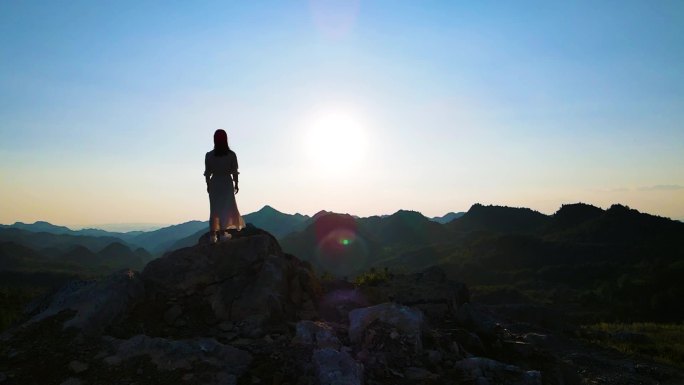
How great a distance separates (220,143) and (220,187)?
112 cm

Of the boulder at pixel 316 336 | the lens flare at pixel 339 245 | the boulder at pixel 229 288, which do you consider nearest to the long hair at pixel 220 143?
the boulder at pixel 229 288

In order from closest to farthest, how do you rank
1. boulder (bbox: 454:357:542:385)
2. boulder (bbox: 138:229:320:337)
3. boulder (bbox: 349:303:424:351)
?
1. boulder (bbox: 454:357:542:385)
2. boulder (bbox: 349:303:424:351)
3. boulder (bbox: 138:229:320:337)

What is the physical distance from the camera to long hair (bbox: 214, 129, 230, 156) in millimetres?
10797

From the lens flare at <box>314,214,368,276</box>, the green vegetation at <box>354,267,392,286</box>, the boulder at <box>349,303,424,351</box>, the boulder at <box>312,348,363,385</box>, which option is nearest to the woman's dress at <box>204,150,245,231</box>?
the boulder at <box>349,303,424,351</box>

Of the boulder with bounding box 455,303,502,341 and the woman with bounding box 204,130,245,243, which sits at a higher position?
the woman with bounding box 204,130,245,243

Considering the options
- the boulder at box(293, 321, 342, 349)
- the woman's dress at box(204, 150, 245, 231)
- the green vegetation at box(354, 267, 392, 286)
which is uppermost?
the woman's dress at box(204, 150, 245, 231)

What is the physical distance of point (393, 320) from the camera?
25.4ft

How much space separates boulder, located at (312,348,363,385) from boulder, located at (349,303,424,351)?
4.46ft

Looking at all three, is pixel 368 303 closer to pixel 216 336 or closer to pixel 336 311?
pixel 336 311

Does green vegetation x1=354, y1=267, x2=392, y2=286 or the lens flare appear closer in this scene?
green vegetation x1=354, y1=267, x2=392, y2=286

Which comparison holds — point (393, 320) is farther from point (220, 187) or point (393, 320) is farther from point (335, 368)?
point (220, 187)

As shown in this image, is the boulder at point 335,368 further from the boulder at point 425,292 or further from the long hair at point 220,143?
the long hair at point 220,143

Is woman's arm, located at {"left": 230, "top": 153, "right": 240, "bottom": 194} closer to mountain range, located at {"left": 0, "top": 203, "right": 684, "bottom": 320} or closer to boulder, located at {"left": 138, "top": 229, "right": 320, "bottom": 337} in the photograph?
boulder, located at {"left": 138, "top": 229, "right": 320, "bottom": 337}

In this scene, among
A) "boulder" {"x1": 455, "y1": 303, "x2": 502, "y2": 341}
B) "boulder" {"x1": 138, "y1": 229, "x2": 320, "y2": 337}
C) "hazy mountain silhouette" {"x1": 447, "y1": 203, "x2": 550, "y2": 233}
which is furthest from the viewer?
"hazy mountain silhouette" {"x1": 447, "y1": 203, "x2": 550, "y2": 233}
